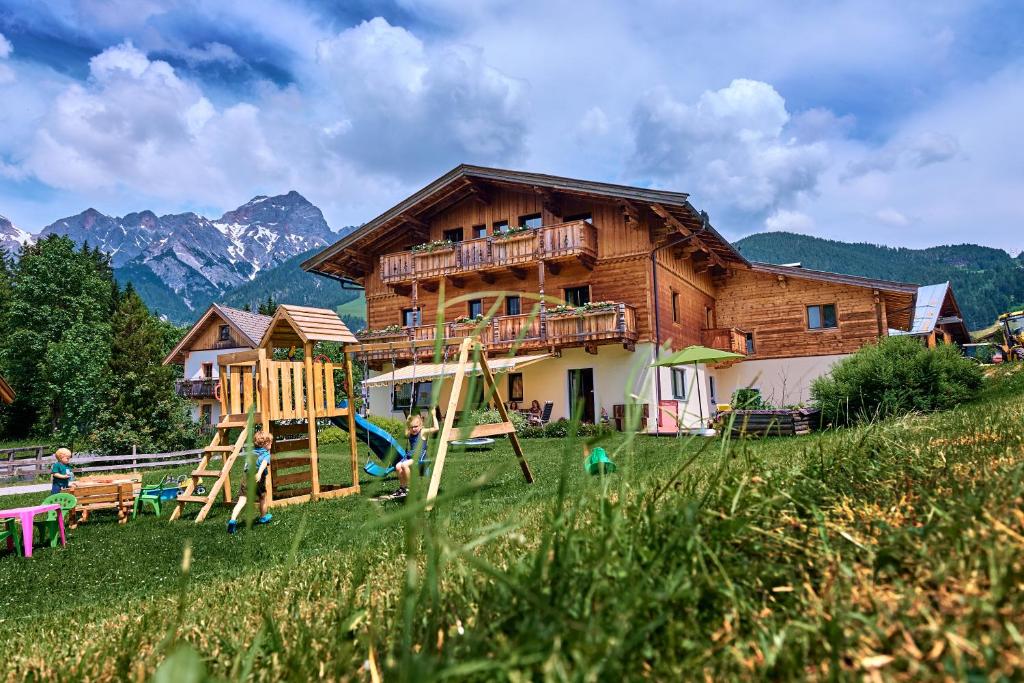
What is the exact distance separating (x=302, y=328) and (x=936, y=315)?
125ft

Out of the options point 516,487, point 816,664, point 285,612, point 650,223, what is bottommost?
point 516,487

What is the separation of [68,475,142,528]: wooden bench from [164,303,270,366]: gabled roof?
35.9 m

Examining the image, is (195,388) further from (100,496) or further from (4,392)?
(100,496)

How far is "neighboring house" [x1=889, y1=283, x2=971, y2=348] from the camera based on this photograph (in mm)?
36094

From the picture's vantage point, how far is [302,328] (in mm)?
10594

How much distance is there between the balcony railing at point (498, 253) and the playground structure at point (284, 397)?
13.4m

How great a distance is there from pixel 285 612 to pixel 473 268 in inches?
934

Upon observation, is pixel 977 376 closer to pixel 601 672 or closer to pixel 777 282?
pixel 777 282

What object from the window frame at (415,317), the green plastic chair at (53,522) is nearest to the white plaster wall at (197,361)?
the window frame at (415,317)

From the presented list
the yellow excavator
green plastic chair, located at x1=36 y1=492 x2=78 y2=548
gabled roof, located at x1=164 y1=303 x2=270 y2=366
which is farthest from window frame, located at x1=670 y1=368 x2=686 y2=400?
gabled roof, located at x1=164 y1=303 x2=270 y2=366

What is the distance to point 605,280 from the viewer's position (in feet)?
84.3

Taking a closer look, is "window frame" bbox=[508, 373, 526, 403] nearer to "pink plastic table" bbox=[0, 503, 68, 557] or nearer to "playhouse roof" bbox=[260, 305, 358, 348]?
"playhouse roof" bbox=[260, 305, 358, 348]

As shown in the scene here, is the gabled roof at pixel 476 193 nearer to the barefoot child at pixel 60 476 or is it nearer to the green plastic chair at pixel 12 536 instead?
the barefoot child at pixel 60 476

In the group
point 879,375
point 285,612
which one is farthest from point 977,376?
point 285,612
